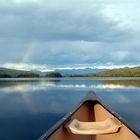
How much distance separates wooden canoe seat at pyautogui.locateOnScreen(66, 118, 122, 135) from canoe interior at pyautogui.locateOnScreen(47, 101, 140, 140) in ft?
0.98

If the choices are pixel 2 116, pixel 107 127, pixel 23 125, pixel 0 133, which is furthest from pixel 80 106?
pixel 2 116

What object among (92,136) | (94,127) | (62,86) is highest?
(62,86)

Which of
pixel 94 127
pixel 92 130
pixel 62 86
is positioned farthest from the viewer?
pixel 62 86

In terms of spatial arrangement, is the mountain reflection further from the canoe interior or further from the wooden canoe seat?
the wooden canoe seat

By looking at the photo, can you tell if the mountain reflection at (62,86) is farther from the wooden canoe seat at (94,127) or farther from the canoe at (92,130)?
the wooden canoe seat at (94,127)

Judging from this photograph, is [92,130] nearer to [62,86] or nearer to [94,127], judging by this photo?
[94,127]

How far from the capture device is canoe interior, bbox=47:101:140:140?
10.4 metres

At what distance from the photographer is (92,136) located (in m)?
13.0

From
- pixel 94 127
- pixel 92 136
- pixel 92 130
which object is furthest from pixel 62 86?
pixel 92 130

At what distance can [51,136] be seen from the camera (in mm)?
9414

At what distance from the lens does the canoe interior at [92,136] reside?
1036 centimetres

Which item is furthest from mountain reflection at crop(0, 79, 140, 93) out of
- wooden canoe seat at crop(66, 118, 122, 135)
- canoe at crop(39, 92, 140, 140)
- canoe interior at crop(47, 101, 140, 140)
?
wooden canoe seat at crop(66, 118, 122, 135)

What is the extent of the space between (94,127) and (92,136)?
152 cm

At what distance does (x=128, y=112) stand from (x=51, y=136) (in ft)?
69.7
